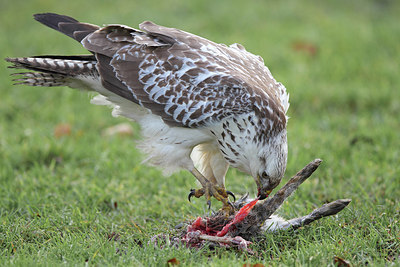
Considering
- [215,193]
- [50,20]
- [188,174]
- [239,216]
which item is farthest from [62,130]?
[239,216]

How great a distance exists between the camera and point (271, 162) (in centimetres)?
441

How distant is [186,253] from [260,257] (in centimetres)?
56

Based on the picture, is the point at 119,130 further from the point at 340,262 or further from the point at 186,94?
the point at 340,262

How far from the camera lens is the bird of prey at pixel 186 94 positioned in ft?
14.6

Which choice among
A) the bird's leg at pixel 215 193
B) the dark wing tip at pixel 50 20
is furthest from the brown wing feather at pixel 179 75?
the bird's leg at pixel 215 193

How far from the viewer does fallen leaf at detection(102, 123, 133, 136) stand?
711 centimetres

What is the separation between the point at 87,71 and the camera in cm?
493

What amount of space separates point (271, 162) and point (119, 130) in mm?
3213

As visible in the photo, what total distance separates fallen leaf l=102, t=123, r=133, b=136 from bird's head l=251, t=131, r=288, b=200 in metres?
3.00

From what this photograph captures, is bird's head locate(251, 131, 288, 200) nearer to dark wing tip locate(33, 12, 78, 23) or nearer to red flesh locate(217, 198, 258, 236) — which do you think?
red flesh locate(217, 198, 258, 236)

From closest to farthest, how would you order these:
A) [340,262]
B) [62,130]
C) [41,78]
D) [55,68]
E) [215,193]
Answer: [340,262], [215,193], [55,68], [41,78], [62,130]

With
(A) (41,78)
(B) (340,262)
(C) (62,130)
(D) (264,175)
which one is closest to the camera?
(B) (340,262)

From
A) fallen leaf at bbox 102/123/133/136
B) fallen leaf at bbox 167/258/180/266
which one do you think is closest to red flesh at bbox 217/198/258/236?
fallen leaf at bbox 167/258/180/266

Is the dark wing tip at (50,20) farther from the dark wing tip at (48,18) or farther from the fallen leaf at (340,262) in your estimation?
the fallen leaf at (340,262)
